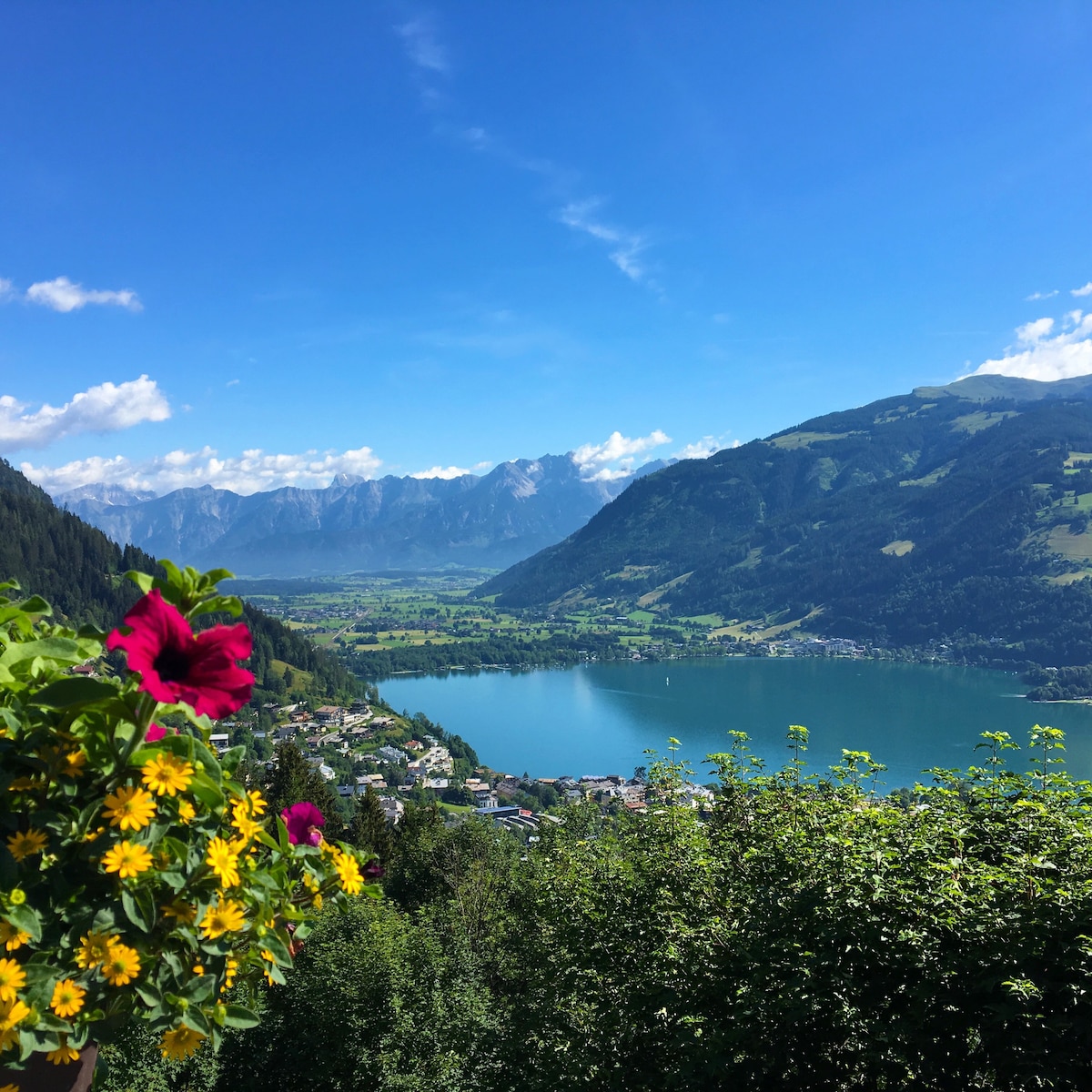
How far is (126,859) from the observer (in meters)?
1.19

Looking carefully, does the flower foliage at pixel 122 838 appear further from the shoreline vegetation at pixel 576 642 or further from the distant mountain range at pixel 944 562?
the distant mountain range at pixel 944 562

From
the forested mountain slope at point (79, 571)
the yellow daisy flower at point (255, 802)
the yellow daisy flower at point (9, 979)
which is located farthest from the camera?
the forested mountain slope at point (79, 571)

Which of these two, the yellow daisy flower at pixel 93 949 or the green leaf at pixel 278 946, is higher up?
the yellow daisy flower at pixel 93 949

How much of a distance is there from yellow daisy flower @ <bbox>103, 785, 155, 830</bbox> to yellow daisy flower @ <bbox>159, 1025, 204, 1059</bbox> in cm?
46

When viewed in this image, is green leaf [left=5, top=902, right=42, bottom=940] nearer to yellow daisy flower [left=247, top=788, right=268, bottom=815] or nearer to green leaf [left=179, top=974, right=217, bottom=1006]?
green leaf [left=179, top=974, right=217, bottom=1006]

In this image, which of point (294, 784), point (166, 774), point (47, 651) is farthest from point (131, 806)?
point (294, 784)

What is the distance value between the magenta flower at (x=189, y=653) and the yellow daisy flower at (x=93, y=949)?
418 millimetres

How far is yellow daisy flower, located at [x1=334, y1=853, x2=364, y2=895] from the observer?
150 cm

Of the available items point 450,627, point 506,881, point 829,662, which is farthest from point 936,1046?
point 450,627

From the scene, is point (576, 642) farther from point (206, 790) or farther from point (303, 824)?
point (206, 790)

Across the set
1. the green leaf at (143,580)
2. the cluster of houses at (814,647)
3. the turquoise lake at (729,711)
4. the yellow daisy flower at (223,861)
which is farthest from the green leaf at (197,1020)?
the cluster of houses at (814,647)

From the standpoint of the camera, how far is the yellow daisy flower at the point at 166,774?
1.18 m

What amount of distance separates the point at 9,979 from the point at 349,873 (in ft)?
1.93

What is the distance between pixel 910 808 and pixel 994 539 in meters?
158
